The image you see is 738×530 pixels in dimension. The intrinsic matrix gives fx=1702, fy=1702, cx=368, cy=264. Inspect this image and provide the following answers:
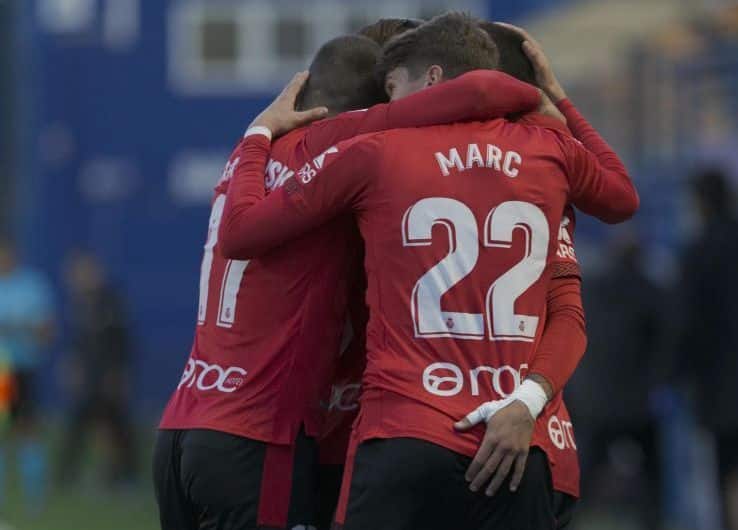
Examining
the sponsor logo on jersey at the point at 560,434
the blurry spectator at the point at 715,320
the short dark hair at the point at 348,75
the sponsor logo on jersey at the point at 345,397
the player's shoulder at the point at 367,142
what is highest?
the short dark hair at the point at 348,75

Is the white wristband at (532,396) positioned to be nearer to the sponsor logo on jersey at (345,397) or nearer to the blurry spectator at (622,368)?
the sponsor logo on jersey at (345,397)

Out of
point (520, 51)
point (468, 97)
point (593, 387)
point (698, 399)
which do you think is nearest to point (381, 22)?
point (520, 51)

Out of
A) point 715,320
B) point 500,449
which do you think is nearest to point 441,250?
point 500,449

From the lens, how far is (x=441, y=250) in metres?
4.18

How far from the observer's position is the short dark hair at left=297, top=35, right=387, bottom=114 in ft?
15.5

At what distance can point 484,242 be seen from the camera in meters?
4.20

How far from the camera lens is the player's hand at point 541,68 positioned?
4.78 meters

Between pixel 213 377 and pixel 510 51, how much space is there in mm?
1241

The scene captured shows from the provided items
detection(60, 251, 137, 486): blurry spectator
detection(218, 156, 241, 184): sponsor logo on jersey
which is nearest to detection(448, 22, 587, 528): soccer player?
detection(218, 156, 241, 184): sponsor logo on jersey

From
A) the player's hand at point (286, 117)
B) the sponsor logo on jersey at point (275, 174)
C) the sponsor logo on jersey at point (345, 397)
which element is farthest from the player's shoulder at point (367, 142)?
the sponsor logo on jersey at point (345, 397)

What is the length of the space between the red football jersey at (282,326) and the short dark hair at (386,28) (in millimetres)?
437

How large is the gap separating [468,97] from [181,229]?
25.1 meters

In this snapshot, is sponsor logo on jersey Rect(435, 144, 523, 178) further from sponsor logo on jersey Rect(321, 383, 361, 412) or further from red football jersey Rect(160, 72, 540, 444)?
sponsor logo on jersey Rect(321, 383, 361, 412)

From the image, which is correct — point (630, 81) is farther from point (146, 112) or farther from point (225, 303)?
point (146, 112)
